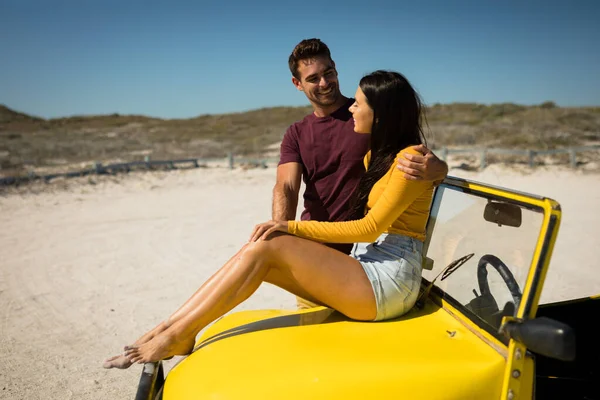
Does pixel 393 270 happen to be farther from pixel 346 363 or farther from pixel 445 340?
pixel 346 363

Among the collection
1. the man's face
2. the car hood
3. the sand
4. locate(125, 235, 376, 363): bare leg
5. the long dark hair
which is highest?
the man's face

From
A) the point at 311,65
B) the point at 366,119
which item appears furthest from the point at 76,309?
the point at 366,119

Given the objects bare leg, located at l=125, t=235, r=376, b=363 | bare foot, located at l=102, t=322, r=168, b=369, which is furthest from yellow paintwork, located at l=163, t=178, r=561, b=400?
bare foot, located at l=102, t=322, r=168, b=369

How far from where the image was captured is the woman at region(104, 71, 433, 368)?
2.19 metres

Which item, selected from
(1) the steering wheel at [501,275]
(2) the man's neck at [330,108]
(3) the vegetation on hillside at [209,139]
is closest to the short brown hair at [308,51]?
(2) the man's neck at [330,108]

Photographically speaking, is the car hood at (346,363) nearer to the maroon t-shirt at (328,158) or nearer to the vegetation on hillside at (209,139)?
the maroon t-shirt at (328,158)

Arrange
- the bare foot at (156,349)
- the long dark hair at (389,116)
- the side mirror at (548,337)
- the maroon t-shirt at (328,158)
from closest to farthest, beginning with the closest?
the side mirror at (548,337) < the bare foot at (156,349) < the long dark hair at (389,116) < the maroon t-shirt at (328,158)

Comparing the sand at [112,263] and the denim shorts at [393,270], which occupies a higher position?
the denim shorts at [393,270]

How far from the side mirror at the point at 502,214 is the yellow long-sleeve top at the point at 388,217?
0.31 metres

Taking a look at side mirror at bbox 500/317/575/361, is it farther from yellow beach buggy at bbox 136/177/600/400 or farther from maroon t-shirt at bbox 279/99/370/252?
maroon t-shirt at bbox 279/99/370/252

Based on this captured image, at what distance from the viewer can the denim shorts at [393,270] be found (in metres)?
2.22

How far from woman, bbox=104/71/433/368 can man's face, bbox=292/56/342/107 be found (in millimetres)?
779

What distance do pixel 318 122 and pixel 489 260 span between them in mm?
1620

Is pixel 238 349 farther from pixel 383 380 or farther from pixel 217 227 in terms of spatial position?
pixel 217 227
